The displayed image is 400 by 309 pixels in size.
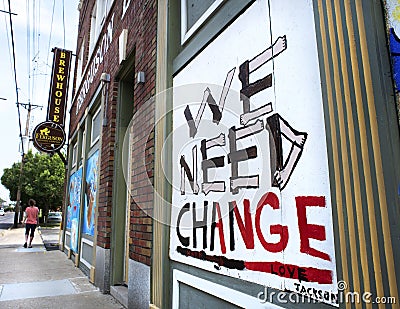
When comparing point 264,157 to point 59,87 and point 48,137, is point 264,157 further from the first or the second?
point 59,87

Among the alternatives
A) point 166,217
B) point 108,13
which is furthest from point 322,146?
point 108,13

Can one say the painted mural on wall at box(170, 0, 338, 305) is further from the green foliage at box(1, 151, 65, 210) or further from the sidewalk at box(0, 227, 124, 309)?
the green foliage at box(1, 151, 65, 210)

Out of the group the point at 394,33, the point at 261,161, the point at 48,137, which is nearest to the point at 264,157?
the point at 261,161

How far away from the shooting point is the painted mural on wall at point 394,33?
130cm

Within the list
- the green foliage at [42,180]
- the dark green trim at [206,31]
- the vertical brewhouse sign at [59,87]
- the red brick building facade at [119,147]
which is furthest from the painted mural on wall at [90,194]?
the green foliage at [42,180]

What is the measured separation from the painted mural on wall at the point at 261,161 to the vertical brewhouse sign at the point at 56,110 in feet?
33.0

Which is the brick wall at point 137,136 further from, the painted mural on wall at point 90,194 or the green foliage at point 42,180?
the green foliage at point 42,180

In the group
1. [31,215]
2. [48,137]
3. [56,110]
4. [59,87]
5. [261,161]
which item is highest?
[59,87]

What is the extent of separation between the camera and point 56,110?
12.4 m

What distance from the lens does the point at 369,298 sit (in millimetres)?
1256

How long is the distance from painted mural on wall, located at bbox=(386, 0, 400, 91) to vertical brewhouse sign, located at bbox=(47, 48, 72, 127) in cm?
1248

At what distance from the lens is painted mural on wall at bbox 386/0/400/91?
51.1 inches

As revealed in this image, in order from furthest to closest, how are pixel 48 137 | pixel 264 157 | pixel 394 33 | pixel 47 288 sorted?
pixel 48 137, pixel 47 288, pixel 264 157, pixel 394 33

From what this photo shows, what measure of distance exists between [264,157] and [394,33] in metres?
0.91
